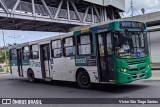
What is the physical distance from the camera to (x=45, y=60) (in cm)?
1586

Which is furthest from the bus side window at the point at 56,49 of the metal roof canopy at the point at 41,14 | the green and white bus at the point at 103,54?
the metal roof canopy at the point at 41,14

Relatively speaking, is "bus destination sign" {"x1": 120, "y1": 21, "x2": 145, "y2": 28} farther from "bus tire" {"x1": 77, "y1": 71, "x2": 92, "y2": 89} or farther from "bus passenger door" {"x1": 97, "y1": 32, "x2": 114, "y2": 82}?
"bus tire" {"x1": 77, "y1": 71, "x2": 92, "y2": 89}

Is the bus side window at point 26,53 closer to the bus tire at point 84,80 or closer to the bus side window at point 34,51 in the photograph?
the bus side window at point 34,51

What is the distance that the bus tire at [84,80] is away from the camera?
40.4 ft

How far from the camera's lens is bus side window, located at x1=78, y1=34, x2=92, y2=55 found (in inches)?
471

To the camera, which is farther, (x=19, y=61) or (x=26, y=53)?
(x=19, y=61)

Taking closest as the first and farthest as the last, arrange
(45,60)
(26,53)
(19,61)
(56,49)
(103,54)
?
(103,54), (56,49), (45,60), (26,53), (19,61)

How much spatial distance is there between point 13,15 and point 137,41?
1753cm

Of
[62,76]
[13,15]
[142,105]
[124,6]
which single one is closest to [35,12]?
[13,15]

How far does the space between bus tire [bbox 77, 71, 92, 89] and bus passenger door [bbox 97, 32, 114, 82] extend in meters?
1.11

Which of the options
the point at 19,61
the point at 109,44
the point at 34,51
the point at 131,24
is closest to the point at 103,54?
the point at 109,44

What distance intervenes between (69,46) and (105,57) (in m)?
2.84

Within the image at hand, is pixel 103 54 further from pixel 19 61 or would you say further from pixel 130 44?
pixel 19 61

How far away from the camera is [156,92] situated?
33.2 ft
